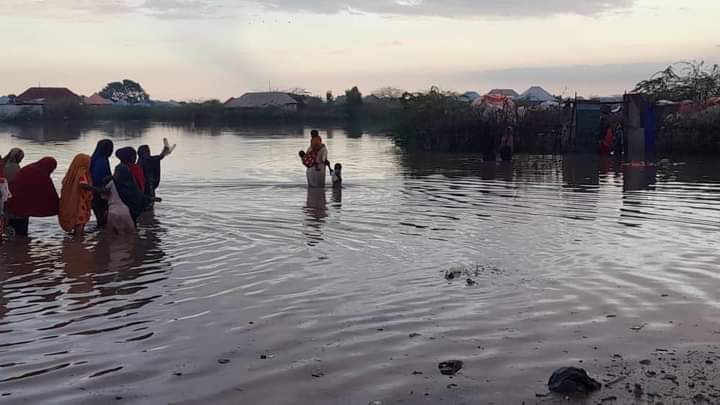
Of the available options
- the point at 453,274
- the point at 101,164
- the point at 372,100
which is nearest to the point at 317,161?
the point at 101,164

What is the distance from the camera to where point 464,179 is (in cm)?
1967

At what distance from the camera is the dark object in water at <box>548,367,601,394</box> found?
174 inches

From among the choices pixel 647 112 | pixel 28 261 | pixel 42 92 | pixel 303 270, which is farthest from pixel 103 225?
pixel 42 92

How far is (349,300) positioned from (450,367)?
196cm

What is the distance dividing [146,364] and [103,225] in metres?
6.76

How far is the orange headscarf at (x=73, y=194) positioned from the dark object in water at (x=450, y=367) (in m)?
7.11

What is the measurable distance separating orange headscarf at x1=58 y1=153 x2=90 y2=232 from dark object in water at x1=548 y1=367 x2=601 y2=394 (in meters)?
7.86

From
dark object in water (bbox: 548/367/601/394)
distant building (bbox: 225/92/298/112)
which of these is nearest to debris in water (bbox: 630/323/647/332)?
dark object in water (bbox: 548/367/601/394)

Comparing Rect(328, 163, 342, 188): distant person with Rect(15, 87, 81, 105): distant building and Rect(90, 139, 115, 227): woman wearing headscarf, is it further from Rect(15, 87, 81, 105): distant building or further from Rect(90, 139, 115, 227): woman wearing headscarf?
Rect(15, 87, 81, 105): distant building

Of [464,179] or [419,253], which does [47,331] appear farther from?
[464,179]

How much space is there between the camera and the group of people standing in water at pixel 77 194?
34.2 ft

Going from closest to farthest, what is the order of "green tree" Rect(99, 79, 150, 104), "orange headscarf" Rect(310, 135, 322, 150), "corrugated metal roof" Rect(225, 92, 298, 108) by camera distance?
"orange headscarf" Rect(310, 135, 322, 150)
"corrugated metal roof" Rect(225, 92, 298, 108)
"green tree" Rect(99, 79, 150, 104)

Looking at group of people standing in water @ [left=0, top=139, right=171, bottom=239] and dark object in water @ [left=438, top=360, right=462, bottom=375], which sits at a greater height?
group of people standing in water @ [left=0, top=139, right=171, bottom=239]

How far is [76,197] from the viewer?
10609 mm
